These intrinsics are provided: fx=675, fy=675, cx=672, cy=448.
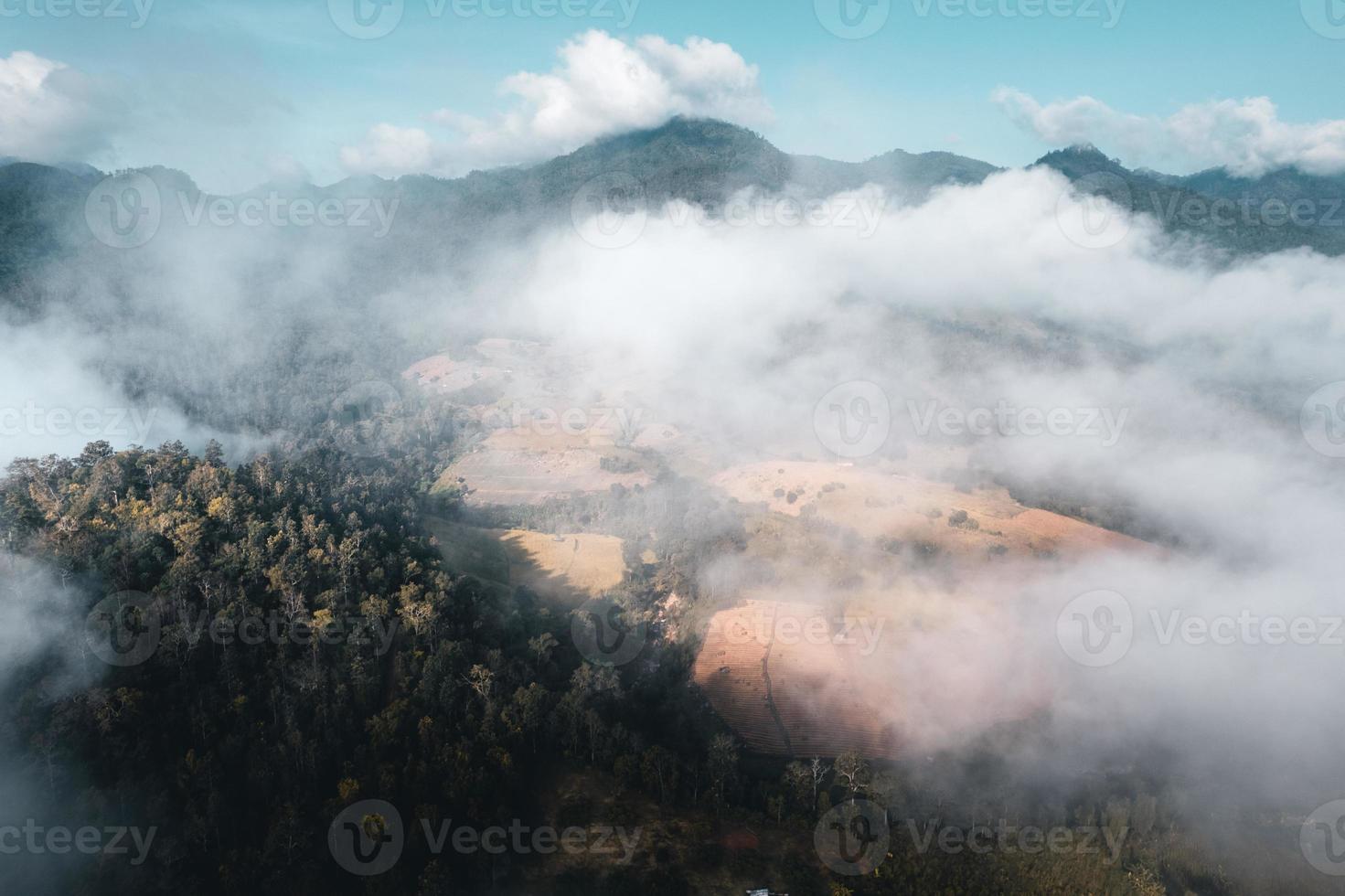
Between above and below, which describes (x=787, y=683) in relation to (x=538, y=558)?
below

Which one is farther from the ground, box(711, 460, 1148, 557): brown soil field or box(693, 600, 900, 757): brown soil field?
box(711, 460, 1148, 557): brown soil field

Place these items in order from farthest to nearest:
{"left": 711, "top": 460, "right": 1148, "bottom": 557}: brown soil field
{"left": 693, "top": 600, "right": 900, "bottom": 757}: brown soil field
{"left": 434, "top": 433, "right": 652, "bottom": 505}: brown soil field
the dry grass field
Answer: {"left": 434, "top": 433, "right": 652, "bottom": 505}: brown soil field
{"left": 711, "top": 460, "right": 1148, "bottom": 557}: brown soil field
the dry grass field
{"left": 693, "top": 600, "right": 900, "bottom": 757}: brown soil field

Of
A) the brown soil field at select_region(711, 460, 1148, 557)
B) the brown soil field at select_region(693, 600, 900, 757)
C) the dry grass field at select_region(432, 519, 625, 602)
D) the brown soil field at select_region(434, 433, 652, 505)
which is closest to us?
the brown soil field at select_region(693, 600, 900, 757)

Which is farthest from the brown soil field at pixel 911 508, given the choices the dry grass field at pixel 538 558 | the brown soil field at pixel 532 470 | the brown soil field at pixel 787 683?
the dry grass field at pixel 538 558

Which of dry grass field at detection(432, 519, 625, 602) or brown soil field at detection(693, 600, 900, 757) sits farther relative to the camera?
dry grass field at detection(432, 519, 625, 602)

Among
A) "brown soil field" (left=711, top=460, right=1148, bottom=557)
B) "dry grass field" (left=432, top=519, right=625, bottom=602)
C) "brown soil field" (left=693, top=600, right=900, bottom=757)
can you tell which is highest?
"brown soil field" (left=711, top=460, right=1148, bottom=557)

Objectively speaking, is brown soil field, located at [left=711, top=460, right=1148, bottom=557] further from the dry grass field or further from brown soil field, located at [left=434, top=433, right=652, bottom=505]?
the dry grass field

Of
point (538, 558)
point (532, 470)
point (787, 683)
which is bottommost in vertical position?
point (787, 683)

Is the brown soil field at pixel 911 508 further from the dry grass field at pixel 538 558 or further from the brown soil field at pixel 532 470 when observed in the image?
the dry grass field at pixel 538 558

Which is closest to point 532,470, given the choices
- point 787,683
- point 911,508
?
A: point 911,508

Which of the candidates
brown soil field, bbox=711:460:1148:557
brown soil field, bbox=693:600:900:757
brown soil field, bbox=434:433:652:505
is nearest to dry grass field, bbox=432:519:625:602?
brown soil field, bbox=434:433:652:505

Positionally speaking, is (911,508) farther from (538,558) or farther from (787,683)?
(538,558)
